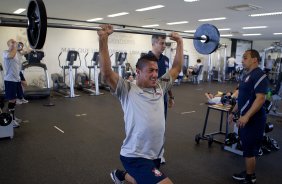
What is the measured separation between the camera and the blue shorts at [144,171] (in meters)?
1.45

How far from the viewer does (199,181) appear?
248 cm

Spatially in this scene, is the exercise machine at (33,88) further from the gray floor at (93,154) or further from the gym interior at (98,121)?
the gray floor at (93,154)

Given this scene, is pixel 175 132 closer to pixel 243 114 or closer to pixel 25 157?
pixel 243 114

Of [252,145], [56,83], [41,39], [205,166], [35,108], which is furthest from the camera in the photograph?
[56,83]

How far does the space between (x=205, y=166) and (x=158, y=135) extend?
1543mm

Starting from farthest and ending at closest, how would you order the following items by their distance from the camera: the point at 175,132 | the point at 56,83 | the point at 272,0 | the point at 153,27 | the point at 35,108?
the point at 153,27, the point at 56,83, the point at 35,108, the point at 272,0, the point at 175,132

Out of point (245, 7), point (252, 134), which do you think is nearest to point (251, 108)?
point (252, 134)

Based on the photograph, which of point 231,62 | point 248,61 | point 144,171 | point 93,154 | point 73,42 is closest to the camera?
point 144,171

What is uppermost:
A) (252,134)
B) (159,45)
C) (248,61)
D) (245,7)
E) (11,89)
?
(245,7)

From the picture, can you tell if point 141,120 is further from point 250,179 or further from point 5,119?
point 5,119

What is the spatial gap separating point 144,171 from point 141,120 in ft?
1.01

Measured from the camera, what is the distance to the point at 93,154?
308 centimetres

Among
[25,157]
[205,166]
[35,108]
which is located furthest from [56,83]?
[205,166]

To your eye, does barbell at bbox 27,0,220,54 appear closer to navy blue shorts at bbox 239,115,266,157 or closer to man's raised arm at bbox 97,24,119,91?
man's raised arm at bbox 97,24,119,91
